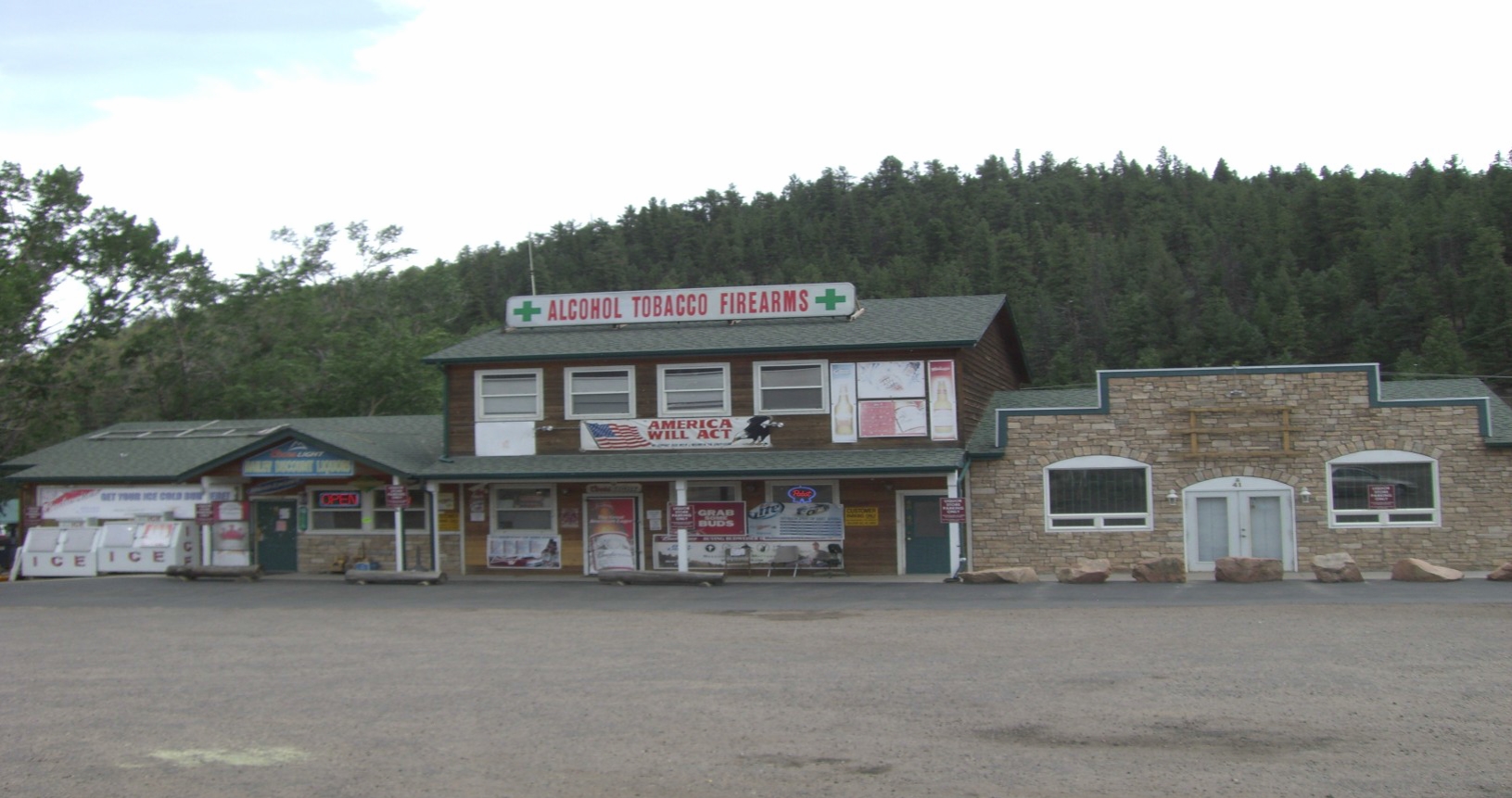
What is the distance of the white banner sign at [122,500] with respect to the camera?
28.3m

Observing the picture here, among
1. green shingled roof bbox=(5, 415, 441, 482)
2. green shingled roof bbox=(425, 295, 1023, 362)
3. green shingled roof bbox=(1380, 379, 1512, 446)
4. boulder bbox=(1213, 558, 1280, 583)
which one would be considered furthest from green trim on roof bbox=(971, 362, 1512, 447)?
green shingled roof bbox=(5, 415, 441, 482)

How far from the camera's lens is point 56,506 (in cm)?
2911

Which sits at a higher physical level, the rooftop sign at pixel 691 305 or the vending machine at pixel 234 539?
the rooftop sign at pixel 691 305

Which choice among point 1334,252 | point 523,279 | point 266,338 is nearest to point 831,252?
point 523,279

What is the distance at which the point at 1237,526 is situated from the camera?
80.5ft

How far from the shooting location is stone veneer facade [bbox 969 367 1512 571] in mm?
23750

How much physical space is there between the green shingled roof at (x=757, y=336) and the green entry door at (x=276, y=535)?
5317mm

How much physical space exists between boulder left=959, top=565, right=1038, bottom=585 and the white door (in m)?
3.79

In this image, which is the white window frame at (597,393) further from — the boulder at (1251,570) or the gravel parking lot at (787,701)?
the boulder at (1251,570)

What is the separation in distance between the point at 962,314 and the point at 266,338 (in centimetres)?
3232

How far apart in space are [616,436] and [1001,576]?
333 inches

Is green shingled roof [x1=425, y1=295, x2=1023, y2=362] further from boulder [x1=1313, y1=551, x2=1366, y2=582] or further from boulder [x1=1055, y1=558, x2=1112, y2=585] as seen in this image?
boulder [x1=1313, y1=551, x2=1366, y2=582]

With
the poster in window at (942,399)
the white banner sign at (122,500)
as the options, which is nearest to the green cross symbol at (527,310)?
the white banner sign at (122,500)

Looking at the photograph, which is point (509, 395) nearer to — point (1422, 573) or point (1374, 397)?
point (1374, 397)
